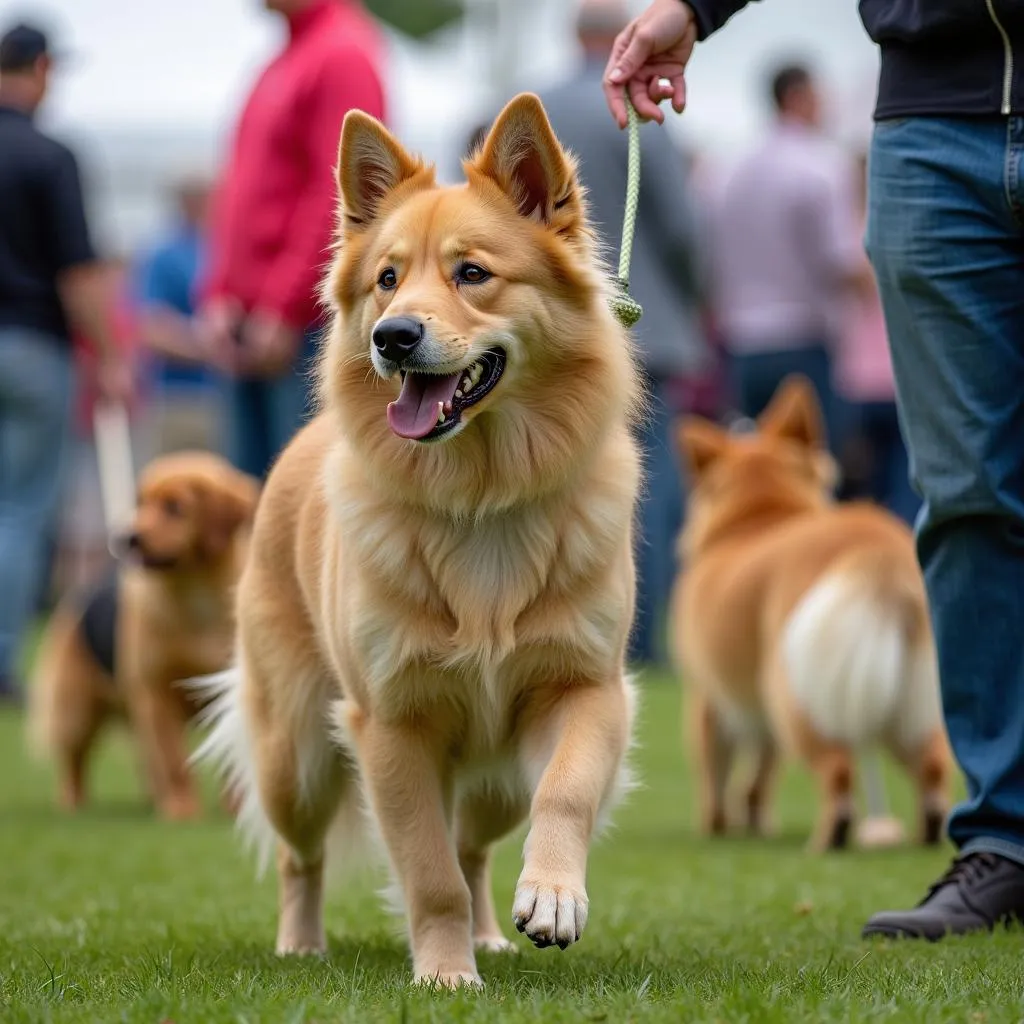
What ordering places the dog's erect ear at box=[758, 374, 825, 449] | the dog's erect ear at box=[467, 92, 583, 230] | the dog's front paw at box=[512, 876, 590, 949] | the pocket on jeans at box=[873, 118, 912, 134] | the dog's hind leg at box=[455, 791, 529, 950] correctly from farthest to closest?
the dog's erect ear at box=[758, 374, 825, 449]
the dog's hind leg at box=[455, 791, 529, 950]
the pocket on jeans at box=[873, 118, 912, 134]
the dog's erect ear at box=[467, 92, 583, 230]
the dog's front paw at box=[512, 876, 590, 949]

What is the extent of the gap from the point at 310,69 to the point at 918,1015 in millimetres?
4642

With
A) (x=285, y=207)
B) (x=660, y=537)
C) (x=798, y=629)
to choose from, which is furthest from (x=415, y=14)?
(x=798, y=629)

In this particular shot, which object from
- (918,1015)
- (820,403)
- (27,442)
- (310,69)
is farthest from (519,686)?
(820,403)

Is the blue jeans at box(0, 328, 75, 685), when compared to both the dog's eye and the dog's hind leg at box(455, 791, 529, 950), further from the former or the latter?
the dog's eye

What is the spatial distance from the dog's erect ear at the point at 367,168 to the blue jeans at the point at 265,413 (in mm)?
2706

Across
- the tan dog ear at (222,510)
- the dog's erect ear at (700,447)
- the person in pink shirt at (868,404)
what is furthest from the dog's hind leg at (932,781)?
the person in pink shirt at (868,404)

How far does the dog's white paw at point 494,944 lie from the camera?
4.02 m

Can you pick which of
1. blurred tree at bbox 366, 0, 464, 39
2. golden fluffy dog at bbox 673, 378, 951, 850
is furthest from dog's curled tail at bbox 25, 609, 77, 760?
blurred tree at bbox 366, 0, 464, 39

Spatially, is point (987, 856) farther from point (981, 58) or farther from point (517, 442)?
point (981, 58)

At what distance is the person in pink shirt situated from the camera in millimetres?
10969

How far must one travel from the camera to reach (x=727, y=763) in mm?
7008

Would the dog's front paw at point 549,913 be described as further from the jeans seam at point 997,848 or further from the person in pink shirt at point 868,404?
the person in pink shirt at point 868,404

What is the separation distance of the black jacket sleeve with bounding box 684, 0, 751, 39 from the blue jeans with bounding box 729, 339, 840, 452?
6.16 metres

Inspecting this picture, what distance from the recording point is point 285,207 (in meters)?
6.67
